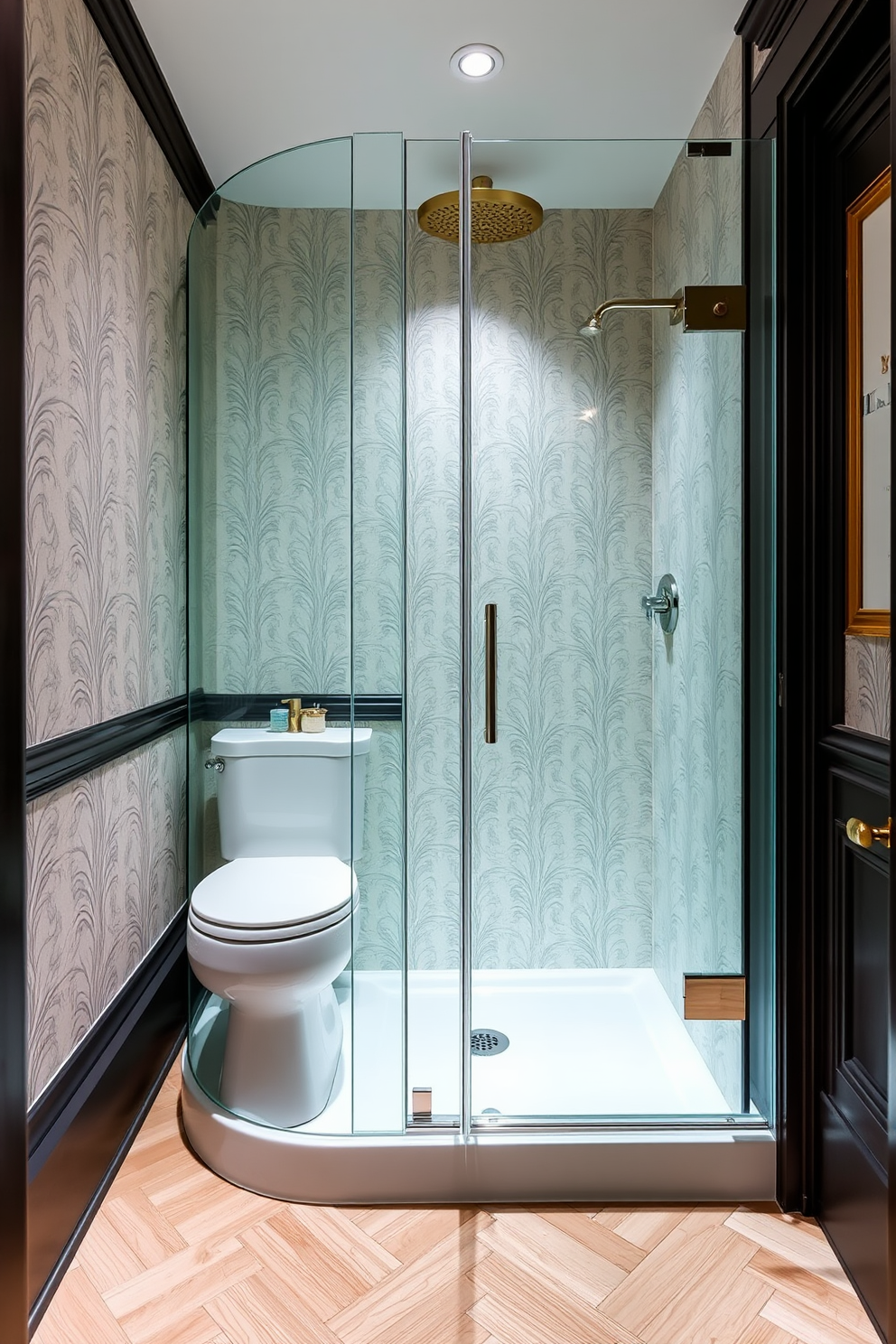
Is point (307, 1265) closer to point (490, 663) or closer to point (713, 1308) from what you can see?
point (713, 1308)

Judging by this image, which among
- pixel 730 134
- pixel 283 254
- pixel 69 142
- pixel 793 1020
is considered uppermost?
pixel 730 134

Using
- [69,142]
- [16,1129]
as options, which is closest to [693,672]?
[16,1129]

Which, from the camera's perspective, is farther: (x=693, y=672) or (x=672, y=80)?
(x=672, y=80)

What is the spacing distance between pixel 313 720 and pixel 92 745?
444 mm

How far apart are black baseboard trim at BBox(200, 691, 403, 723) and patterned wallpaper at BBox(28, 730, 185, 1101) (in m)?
0.22

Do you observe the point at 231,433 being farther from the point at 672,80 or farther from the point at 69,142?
the point at 672,80

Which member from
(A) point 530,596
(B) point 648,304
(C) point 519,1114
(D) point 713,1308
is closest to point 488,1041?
(C) point 519,1114

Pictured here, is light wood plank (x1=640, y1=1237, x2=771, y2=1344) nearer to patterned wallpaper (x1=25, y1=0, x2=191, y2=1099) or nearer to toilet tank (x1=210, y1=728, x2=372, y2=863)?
toilet tank (x1=210, y1=728, x2=372, y2=863)

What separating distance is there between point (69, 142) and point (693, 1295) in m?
2.34

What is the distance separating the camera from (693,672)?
1.78 m

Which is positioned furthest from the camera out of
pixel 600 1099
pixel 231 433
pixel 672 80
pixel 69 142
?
pixel 672 80

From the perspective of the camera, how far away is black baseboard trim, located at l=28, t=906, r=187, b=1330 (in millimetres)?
1455

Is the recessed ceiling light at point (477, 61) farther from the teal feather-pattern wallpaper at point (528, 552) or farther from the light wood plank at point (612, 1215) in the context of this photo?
the light wood plank at point (612, 1215)

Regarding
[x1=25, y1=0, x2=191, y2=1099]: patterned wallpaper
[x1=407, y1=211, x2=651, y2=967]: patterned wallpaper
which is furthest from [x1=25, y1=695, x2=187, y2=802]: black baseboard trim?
[x1=407, y1=211, x2=651, y2=967]: patterned wallpaper
